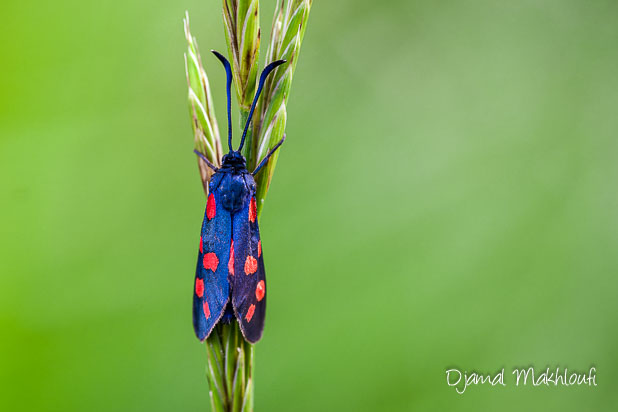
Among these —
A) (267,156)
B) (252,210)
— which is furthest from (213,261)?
(267,156)

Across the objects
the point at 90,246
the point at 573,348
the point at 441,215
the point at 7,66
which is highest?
the point at 7,66

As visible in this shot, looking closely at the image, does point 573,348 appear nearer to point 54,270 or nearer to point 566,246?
point 566,246

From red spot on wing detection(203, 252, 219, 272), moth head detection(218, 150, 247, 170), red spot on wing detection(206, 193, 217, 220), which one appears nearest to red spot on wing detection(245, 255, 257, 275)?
red spot on wing detection(203, 252, 219, 272)

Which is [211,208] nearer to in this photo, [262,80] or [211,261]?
[211,261]

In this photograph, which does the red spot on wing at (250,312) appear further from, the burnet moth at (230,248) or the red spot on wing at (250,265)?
the red spot on wing at (250,265)

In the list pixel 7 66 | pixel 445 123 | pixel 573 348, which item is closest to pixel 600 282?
pixel 573 348

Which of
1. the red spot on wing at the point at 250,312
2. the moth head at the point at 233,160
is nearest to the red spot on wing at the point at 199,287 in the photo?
the red spot on wing at the point at 250,312
